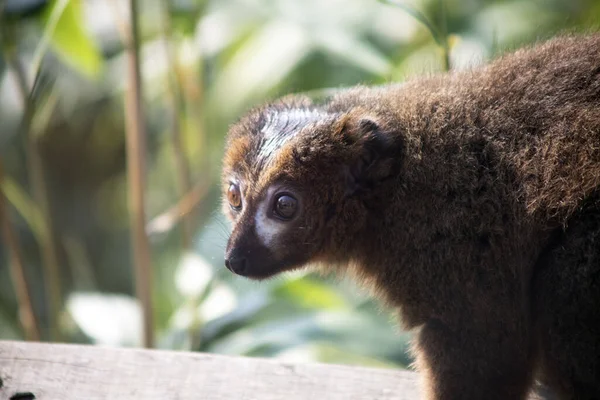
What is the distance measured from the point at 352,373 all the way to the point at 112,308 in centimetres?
184

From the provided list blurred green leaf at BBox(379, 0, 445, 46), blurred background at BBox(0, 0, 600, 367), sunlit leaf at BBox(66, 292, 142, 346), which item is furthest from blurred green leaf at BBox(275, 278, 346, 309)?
blurred green leaf at BBox(379, 0, 445, 46)

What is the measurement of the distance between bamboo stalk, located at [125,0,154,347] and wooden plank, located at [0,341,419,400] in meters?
0.87

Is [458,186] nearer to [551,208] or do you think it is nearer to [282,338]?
[551,208]

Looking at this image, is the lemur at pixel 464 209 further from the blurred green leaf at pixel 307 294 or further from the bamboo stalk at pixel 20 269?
the bamboo stalk at pixel 20 269

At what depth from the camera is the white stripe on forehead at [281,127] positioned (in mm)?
3119

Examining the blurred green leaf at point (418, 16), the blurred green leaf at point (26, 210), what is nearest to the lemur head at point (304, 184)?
the blurred green leaf at point (418, 16)

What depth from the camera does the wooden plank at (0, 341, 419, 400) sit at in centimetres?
312

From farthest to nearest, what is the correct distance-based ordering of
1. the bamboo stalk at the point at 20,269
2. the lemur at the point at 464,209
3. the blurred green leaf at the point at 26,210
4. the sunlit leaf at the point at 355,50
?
the blurred green leaf at the point at 26,210 < the bamboo stalk at the point at 20,269 < the sunlit leaf at the point at 355,50 < the lemur at the point at 464,209

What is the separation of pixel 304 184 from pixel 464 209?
1.86 ft

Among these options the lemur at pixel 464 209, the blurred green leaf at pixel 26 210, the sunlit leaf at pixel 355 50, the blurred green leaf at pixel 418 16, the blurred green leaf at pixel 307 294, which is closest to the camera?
the lemur at pixel 464 209

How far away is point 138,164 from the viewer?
4086 mm

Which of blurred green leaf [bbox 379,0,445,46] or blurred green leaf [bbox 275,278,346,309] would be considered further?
blurred green leaf [bbox 275,278,346,309]

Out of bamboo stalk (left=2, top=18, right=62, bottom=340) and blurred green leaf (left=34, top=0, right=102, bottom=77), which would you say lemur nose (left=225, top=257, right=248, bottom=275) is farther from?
blurred green leaf (left=34, top=0, right=102, bottom=77)

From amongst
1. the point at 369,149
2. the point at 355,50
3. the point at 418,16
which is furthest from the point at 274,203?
the point at 355,50
